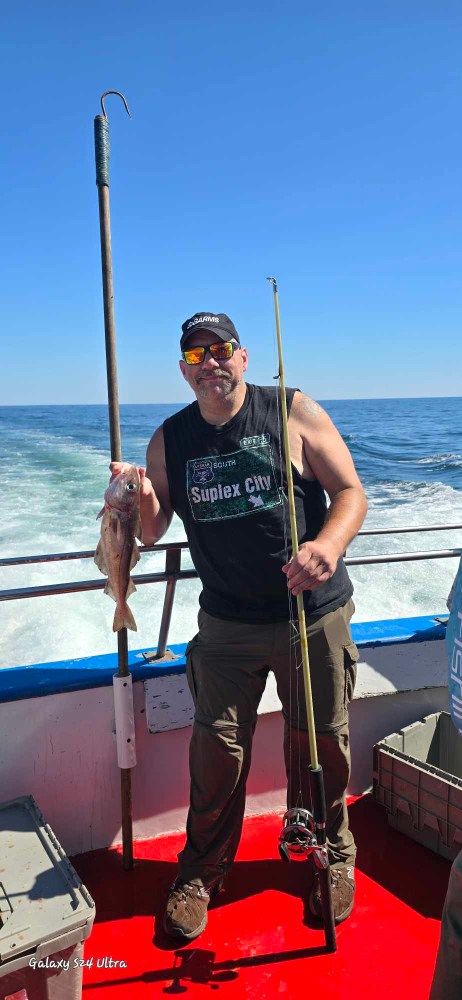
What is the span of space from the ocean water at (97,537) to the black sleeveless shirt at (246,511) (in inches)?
170

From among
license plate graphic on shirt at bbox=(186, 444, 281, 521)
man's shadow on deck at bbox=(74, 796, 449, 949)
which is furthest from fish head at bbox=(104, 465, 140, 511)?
man's shadow on deck at bbox=(74, 796, 449, 949)

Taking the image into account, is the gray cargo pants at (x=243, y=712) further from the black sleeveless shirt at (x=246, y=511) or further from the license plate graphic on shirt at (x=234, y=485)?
the license plate graphic on shirt at (x=234, y=485)

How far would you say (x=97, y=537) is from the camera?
9.54 metres

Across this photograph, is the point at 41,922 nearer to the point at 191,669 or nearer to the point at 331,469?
the point at 191,669

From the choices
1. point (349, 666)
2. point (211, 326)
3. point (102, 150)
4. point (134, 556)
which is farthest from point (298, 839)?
point (102, 150)

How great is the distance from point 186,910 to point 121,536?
130 centimetres

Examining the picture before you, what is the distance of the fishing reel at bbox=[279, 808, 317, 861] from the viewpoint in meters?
2.20

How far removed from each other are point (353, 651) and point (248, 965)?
107cm

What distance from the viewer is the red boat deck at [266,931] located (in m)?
2.21

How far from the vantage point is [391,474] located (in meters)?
16.3

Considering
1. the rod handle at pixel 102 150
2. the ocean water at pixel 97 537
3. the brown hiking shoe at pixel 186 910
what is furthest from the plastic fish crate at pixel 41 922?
the ocean water at pixel 97 537

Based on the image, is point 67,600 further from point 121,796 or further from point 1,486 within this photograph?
point 1,486

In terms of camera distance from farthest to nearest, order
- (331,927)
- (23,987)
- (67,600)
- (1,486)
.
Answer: (1,486)
(67,600)
(331,927)
(23,987)

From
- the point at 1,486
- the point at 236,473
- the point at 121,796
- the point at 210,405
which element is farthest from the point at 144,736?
the point at 1,486
